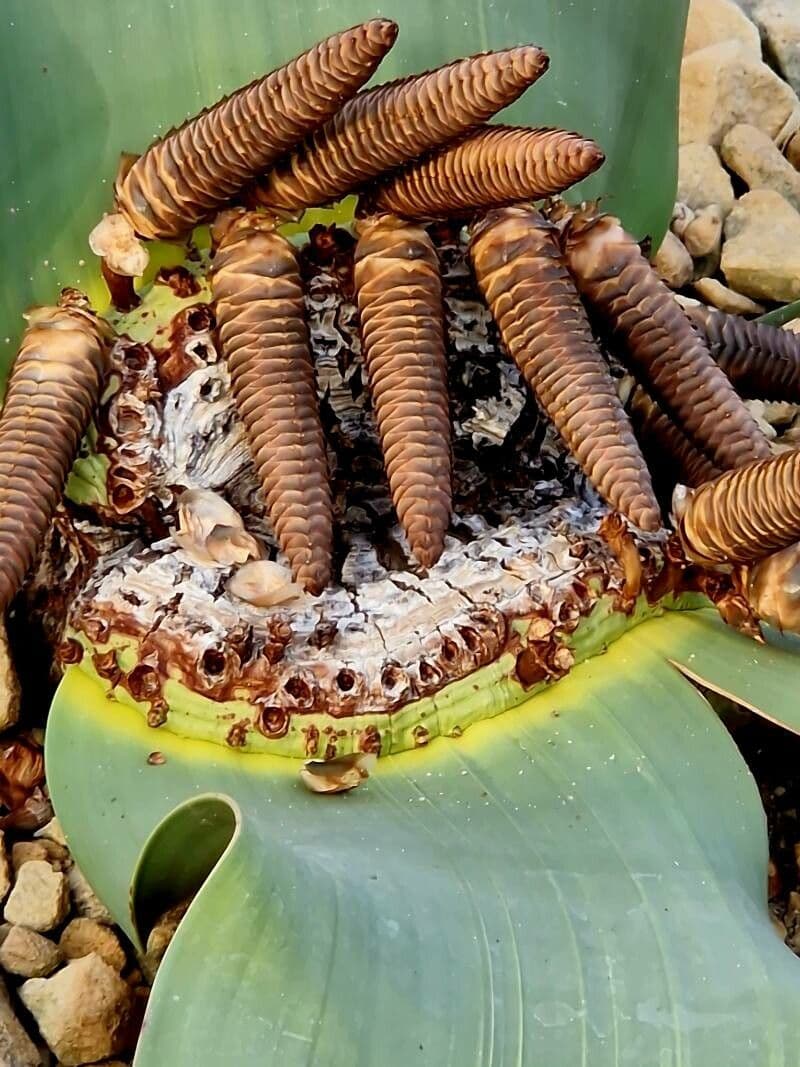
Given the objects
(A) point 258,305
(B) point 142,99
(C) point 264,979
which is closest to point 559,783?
(C) point 264,979

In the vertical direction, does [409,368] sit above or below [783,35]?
below

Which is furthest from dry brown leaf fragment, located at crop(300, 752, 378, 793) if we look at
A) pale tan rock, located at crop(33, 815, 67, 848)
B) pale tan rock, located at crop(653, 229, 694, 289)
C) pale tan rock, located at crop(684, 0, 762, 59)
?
pale tan rock, located at crop(684, 0, 762, 59)

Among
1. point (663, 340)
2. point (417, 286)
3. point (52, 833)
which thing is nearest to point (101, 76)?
point (417, 286)

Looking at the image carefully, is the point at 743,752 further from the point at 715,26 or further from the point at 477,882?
the point at 715,26

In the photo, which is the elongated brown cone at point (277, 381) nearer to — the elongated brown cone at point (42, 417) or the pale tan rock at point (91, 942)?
the elongated brown cone at point (42, 417)

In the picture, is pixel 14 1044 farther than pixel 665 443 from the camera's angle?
No
